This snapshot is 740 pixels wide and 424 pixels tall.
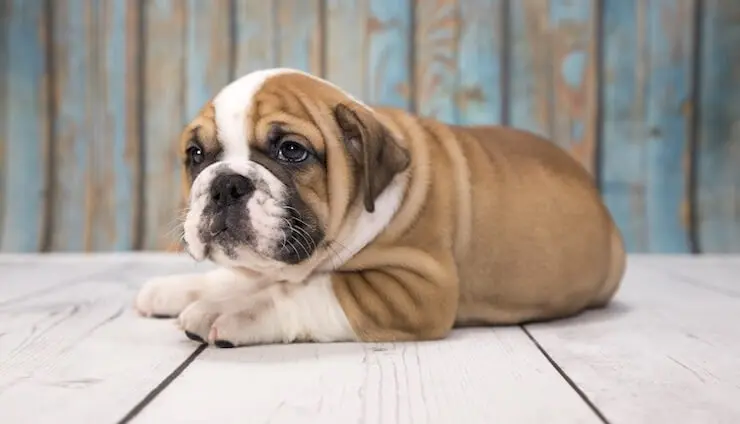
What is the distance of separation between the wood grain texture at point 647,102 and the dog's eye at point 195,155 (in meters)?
2.43

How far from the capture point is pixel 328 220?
213 cm

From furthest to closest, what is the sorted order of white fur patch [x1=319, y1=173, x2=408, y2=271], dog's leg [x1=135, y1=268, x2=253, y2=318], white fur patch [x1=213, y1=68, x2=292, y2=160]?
dog's leg [x1=135, y1=268, x2=253, y2=318]
white fur patch [x1=319, y1=173, x2=408, y2=271]
white fur patch [x1=213, y1=68, x2=292, y2=160]

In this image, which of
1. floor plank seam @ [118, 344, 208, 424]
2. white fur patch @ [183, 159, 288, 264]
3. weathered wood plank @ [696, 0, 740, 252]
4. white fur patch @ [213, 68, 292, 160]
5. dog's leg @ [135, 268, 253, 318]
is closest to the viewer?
floor plank seam @ [118, 344, 208, 424]

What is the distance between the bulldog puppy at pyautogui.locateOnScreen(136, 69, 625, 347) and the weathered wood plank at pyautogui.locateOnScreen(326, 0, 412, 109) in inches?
64.9

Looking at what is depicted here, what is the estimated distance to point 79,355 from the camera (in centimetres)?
196

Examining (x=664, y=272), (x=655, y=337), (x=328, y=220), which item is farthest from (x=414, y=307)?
(x=664, y=272)

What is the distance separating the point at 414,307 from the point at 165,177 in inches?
91.9

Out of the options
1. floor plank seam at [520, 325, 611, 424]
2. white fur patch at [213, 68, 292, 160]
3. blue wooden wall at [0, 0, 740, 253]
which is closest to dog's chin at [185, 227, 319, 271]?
white fur patch at [213, 68, 292, 160]

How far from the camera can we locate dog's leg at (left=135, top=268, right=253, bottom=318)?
8.20 ft

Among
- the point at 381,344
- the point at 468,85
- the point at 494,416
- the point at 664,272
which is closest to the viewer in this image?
the point at 494,416

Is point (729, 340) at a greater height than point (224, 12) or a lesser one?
lesser

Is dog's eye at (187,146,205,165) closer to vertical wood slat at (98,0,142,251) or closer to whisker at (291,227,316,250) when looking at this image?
whisker at (291,227,316,250)

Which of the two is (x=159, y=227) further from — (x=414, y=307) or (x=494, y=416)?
(x=494, y=416)

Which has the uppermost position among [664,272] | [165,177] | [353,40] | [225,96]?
[353,40]
